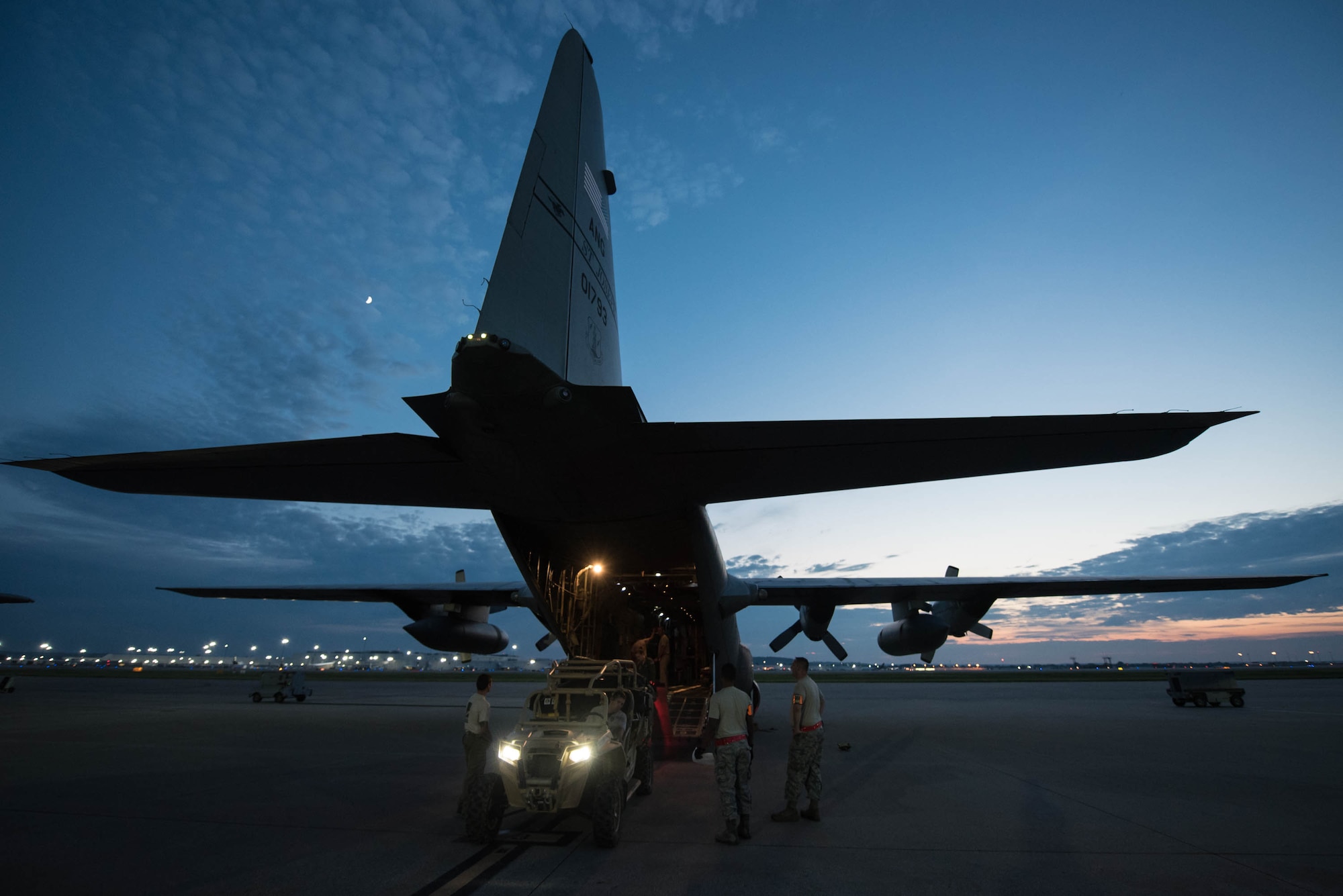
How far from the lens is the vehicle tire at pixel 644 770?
24.2ft

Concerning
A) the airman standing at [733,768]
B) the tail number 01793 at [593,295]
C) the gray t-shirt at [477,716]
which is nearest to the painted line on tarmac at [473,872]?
the gray t-shirt at [477,716]

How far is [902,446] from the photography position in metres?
5.50

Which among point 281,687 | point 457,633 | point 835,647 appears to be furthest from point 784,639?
point 281,687

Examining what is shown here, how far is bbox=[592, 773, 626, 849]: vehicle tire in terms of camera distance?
17.4 feet

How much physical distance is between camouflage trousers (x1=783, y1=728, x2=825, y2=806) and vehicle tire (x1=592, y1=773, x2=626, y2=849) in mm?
1831

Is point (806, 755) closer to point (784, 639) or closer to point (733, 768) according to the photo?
point (733, 768)

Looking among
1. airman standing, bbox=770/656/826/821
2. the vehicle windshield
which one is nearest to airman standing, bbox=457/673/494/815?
the vehicle windshield

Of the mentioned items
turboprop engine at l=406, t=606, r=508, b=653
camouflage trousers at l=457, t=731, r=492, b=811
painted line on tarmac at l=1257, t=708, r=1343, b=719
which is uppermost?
turboprop engine at l=406, t=606, r=508, b=653

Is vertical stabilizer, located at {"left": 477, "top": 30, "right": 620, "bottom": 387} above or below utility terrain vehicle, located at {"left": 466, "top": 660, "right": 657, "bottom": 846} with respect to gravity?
above

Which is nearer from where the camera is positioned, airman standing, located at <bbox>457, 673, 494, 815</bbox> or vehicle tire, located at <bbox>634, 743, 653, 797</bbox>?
airman standing, located at <bbox>457, 673, 494, 815</bbox>

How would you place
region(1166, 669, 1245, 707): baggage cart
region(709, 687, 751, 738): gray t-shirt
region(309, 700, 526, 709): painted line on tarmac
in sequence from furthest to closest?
region(309, 700, 526, 709): painted line on tarmac → region(1166, 669, 1245, 707): baggage cart → region(709, 687, 751, 738): gray t-shirt

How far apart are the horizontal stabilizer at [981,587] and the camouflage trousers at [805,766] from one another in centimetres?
837

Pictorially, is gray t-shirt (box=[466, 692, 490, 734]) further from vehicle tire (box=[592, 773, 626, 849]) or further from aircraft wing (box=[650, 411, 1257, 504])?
aircraft wing (box=[650, 411, 1257, 504])

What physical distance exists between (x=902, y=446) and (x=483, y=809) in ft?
16.2
